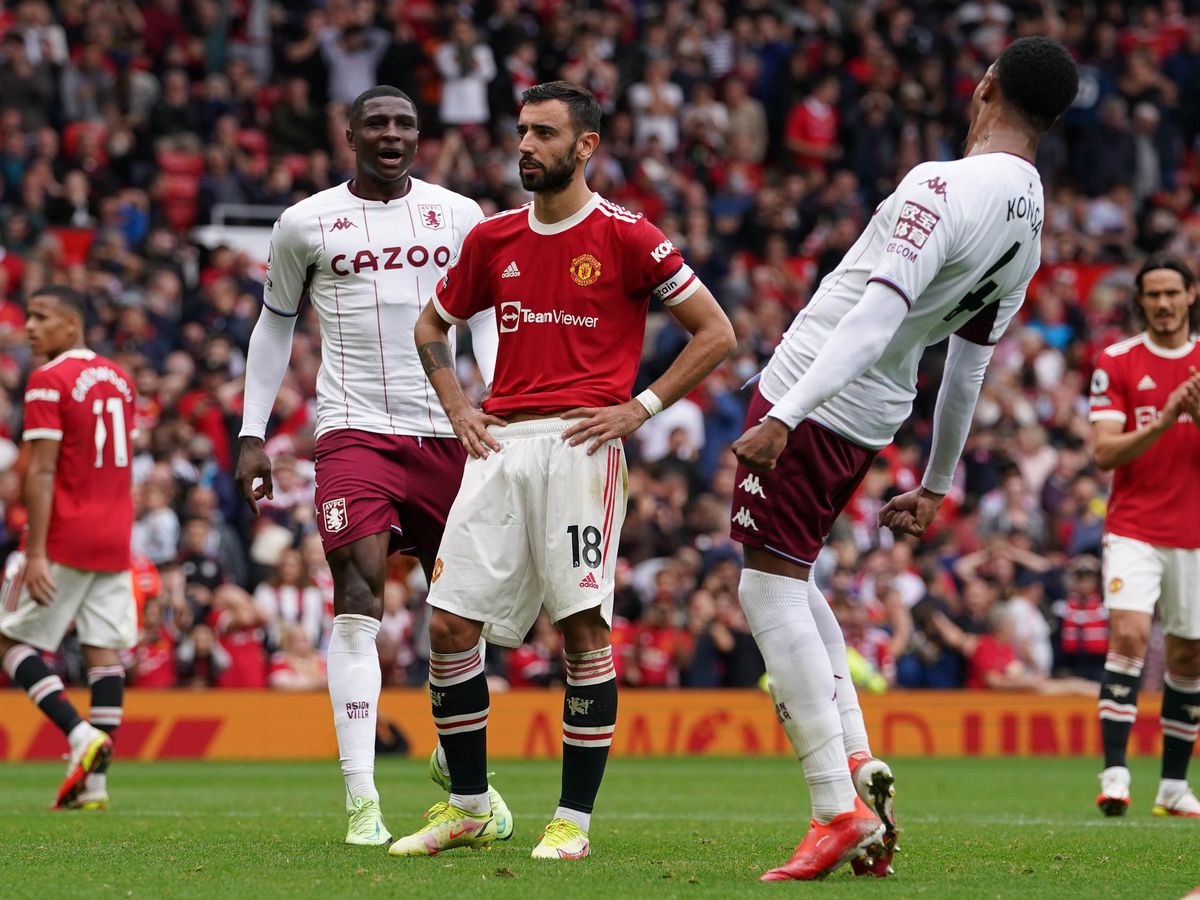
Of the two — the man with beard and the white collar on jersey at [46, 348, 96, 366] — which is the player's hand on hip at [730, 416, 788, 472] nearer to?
the man with beard

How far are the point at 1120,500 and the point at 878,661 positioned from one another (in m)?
7.15

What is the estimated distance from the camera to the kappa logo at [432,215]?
7.75 metres

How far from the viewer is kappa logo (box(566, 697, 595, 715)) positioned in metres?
6.58

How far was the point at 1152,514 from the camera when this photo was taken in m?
9.75

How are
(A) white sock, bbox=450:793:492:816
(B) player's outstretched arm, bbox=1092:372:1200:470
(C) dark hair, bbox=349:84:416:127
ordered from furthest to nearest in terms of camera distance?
1. (B) player's outstretched arm, bbox=1092:372:1200:470
2. (C) dark hair, bbox=349:84:416:127
3. (A) white sock, bbox=450:793:492:816

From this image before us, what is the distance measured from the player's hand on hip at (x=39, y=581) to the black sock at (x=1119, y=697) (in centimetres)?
550

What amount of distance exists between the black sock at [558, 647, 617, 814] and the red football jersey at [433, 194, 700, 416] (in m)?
0.93

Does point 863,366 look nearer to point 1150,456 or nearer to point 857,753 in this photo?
point 857,753

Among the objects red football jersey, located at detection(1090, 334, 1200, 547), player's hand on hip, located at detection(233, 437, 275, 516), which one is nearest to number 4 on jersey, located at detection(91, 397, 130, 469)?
player's hand on hip, located at detection(233, 437, 275, 516)

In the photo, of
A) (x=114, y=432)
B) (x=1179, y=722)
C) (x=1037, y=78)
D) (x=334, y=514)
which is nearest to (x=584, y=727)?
(x=334, y=514)

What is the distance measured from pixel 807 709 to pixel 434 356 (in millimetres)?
1885

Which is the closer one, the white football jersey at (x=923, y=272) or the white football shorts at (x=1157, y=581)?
the white football jersey at (x=923, y=272)

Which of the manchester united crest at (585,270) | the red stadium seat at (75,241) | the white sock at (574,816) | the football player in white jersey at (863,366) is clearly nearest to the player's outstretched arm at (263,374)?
the manchester united crest at (585,270)

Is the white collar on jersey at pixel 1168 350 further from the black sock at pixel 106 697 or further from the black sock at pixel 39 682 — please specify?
the black sock at pixel 39 682
